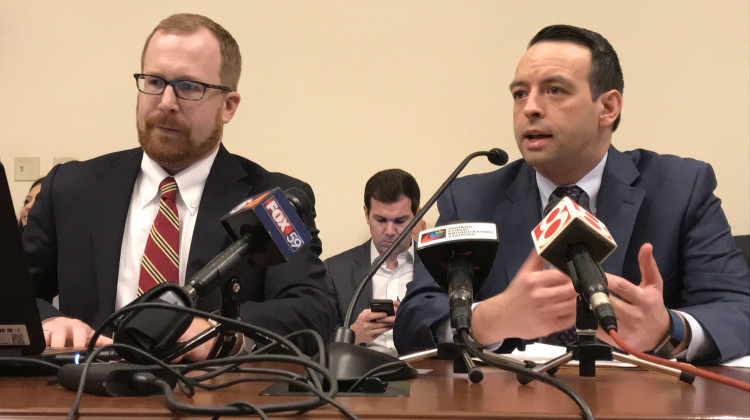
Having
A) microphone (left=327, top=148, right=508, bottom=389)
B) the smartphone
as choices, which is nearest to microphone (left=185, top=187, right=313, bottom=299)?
microphone (left=327, top=148, right=508, bottom=389)

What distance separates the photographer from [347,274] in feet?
11.6

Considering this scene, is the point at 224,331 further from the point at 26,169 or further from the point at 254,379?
the point at 26,169

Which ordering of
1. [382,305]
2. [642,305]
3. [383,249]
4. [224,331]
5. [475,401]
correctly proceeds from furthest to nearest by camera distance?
[383,249], [382,305], [642,305], [224,331], [475,401]

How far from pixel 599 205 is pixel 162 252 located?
3.35 ft

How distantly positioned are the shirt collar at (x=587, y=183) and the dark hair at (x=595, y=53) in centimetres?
16

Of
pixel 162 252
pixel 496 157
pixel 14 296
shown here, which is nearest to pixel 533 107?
pixel 496 157

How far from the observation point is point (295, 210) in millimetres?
1024

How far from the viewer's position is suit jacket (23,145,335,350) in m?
1.76

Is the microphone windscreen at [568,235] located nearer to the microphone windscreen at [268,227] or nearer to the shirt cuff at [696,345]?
the microphone windscreen at [268,227]

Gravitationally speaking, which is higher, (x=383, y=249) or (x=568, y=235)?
(x=568, y=235)

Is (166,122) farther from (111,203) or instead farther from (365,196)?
(365,196)

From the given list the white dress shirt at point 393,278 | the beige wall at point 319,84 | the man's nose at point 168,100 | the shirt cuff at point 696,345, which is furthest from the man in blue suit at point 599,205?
the beige wall at point 319,84

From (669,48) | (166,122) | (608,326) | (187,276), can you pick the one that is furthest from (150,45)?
(669,48)

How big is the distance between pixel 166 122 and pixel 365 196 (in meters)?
1.90
